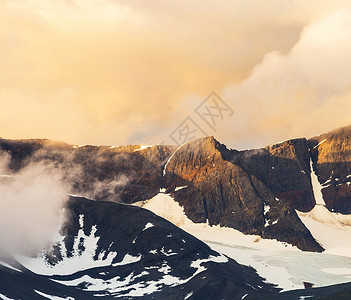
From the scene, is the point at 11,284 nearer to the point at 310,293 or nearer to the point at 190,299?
the point at 190,299

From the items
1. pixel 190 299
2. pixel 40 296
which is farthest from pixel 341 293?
pixel 40 296

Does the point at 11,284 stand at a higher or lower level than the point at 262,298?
higher

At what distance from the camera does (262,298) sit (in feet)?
646

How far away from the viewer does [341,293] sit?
18038 cm

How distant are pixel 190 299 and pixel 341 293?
2049 inches

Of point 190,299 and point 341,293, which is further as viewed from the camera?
point 190,299

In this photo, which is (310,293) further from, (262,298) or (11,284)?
(11,284)

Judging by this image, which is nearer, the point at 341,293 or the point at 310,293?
the point at 341,293

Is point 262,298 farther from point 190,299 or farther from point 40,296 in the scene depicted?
point 40,296

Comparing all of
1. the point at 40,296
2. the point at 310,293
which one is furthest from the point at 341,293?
the point at 40,296

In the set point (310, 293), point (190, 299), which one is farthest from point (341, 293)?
point (190, 299)

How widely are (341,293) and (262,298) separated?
94.1 ft

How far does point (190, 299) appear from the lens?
200 m

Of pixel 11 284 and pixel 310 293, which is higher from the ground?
pixel 11 284
